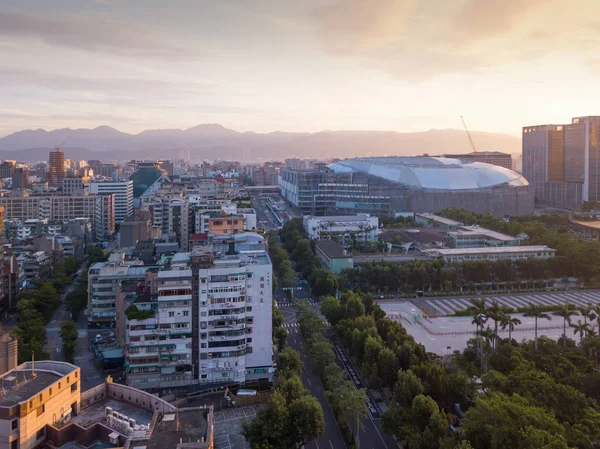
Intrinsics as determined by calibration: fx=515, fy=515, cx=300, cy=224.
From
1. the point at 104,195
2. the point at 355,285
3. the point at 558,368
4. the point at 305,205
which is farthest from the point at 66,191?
the point at 558,368

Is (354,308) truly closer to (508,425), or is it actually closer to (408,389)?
(408,389)

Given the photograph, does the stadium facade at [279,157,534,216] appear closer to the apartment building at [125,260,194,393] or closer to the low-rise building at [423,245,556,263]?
the low-rise building at [423,245,556,263]

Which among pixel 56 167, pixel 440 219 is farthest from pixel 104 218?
pixel 56 167

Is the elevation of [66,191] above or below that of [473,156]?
below

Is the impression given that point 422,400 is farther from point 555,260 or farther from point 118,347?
point 555,260

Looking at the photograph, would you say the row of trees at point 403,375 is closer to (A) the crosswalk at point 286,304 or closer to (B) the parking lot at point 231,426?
(B) the parking lot at point 231,426

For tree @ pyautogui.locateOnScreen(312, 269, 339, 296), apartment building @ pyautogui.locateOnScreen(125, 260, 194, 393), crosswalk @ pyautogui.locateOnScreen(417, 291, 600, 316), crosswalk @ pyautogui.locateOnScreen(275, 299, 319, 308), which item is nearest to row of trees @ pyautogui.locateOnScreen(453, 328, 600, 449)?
crosswalk @ pyautogui.locateOnScreen(417, 291, 600, 316)
